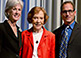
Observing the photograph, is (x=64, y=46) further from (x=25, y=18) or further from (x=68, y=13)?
(x=25, y=18)

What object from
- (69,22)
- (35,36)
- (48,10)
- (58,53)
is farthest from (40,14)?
(48,10)

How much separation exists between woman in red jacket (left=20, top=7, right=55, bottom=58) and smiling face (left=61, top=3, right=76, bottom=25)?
256mm

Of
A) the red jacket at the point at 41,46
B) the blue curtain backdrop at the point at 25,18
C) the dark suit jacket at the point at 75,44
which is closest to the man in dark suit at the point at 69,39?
the dark suit jacket at the point at 75,44

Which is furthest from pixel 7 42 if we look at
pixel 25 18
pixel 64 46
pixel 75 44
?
pixel 25 18

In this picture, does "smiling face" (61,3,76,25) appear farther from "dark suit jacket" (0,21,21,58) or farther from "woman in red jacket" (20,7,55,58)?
"dark suit jacket" (0,21,21,58)

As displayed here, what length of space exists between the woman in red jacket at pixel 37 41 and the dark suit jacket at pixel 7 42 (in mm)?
194

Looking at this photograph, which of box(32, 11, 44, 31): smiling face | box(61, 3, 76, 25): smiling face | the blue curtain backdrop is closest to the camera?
box(32, 11, 44, 31): smiling face

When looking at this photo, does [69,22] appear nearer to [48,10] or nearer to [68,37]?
[68,37]

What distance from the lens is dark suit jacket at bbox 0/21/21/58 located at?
1504mm

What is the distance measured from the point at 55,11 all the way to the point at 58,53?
102 cm

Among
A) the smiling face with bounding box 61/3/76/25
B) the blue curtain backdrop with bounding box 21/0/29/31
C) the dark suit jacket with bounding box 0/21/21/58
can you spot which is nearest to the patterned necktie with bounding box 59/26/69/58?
the smiling face with bounding box 61/3/76/25

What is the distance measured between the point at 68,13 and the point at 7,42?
2.59 feet

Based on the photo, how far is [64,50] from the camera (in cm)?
180

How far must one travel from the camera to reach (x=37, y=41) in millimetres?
1743
